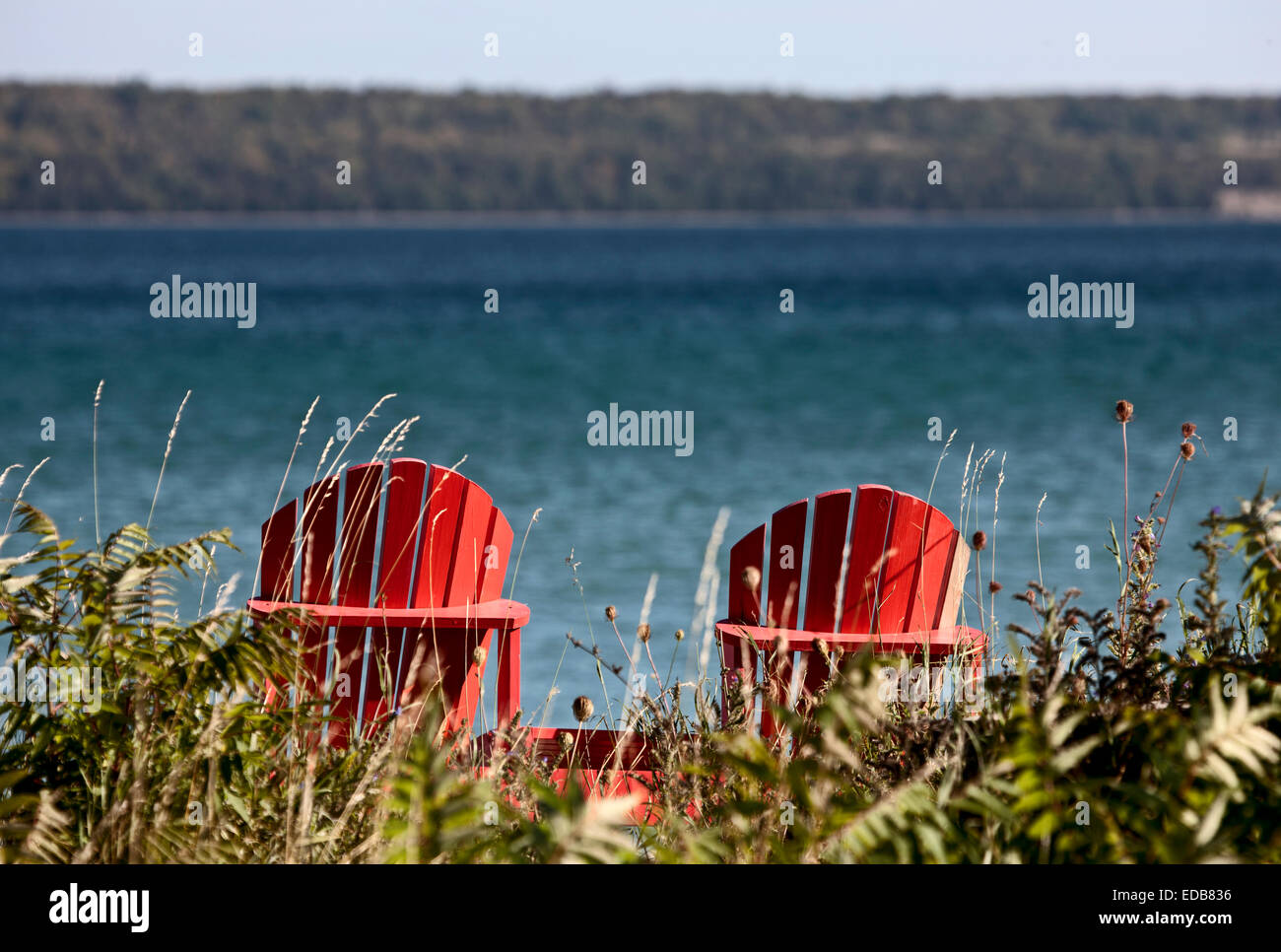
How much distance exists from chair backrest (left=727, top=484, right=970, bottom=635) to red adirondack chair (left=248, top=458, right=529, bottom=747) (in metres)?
0.83

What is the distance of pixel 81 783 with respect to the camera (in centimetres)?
275

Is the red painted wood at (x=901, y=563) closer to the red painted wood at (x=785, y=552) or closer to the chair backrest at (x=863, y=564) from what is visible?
the chair backrest at (x=863, y=564)

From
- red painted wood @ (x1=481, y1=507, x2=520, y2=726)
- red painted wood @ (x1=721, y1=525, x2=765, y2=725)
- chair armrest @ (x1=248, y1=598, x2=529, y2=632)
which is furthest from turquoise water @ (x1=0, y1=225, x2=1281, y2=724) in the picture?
chair armrest @ (x1=248, y1=598, x2=529, y2=632)

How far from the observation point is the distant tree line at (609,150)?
100375 millimetres

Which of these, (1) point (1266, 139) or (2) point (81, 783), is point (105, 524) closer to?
(2) point (81, 783)

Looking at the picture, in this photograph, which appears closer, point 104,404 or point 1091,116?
point 104,404

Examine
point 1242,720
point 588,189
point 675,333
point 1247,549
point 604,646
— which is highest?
point 588,189

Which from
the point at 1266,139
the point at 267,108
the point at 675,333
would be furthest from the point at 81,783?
the point at 1266,139

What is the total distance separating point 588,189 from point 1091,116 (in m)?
46.6

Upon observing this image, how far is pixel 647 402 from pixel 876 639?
20484 millimetres

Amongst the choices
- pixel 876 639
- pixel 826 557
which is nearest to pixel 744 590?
pixel 826 557

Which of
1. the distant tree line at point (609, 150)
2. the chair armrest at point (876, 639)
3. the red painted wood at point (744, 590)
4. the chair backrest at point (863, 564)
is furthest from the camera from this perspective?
the distant tree line at point (609, 150)

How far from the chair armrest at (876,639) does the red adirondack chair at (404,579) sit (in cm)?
75

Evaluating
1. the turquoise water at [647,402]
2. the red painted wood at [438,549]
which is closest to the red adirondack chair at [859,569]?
the red painted wood at [438,549]
